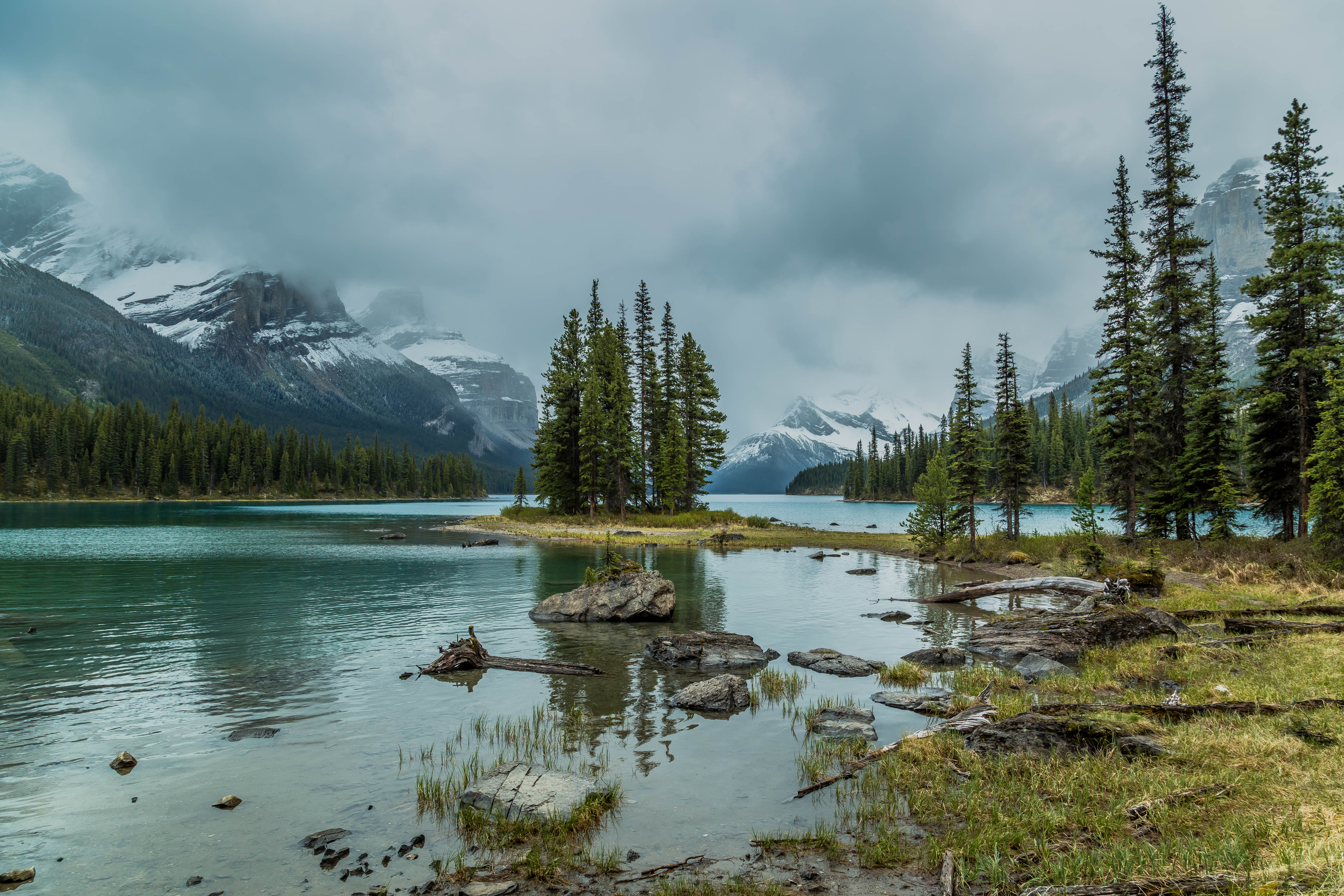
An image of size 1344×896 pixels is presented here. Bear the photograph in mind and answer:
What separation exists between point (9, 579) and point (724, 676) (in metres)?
38.2

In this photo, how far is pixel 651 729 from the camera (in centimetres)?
1258

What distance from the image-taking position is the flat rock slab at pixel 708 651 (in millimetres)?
18188

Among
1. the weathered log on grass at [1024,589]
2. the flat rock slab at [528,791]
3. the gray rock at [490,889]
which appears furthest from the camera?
the weathered log on grass at [1024,589]

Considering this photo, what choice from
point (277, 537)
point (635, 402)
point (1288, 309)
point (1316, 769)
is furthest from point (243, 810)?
point (635, 402)

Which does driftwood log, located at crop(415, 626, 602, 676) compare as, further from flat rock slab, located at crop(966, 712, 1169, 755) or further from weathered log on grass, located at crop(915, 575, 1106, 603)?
weathered log on grass, located at crop(915, 575, 1106, 603)

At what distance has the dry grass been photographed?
581 centimetres

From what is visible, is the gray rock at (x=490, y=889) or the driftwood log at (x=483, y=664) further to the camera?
the driftwood log at (x=483, y=664)

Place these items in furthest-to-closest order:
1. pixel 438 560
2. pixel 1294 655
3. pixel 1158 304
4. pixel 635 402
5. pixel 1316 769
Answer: pixel 635 402 → pixel 438 560 → pixel 1158 304 → pixel 1294 655 → pixel 1316 769

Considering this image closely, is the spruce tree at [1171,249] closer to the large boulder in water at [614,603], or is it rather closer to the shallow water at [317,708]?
the shallow water at [317,708]

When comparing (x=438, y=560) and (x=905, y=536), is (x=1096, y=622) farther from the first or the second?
(x=905, y=536)

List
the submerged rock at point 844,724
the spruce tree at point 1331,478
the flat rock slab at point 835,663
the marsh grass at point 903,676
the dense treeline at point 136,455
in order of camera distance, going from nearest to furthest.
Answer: the submerged rock at point 844,724, the marsh grass at point 903,676, the flat rock slab at point 835,663, the spruce tree at point 1331,478, the dense treeline at point 136,455

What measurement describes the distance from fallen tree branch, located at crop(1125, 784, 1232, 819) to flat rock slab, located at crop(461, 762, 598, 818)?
688 centimetres

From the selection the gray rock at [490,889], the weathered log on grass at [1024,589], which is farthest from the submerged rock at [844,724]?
the weathered log on grass at [1024,589]

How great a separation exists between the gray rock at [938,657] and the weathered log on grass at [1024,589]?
8.83 m
